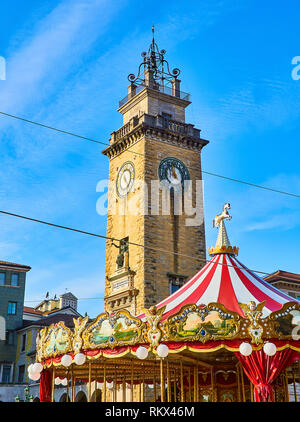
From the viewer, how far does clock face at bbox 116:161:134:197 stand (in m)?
30.9

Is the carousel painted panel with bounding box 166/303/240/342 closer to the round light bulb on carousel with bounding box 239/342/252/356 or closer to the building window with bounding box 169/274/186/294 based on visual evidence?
the round light bulb on carousel with bounding box 239/342/252/356

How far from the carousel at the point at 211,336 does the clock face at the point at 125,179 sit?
455 inches

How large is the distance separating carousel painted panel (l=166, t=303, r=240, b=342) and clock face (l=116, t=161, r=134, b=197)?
53.1 ft

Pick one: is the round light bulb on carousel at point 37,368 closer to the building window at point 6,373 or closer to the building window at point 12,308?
the building window at point 6,373

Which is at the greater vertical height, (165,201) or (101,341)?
(165,201)

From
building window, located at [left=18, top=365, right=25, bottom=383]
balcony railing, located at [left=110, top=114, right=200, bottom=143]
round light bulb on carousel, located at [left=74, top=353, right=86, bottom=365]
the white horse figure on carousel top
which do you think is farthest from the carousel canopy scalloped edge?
building window, located at [left=18, top=365, right=25, bottom=383]

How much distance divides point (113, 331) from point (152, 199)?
14.3 m

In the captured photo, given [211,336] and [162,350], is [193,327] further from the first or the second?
[162,350]

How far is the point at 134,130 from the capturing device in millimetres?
30938

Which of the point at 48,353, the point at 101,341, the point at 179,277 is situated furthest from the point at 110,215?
the point at 101,341
